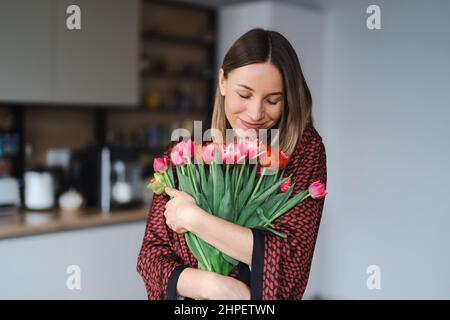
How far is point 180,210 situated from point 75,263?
180 cm

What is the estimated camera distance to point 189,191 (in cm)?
106

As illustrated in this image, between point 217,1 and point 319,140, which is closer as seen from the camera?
point 319,140

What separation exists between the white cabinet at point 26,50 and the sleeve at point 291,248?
6.86 feet

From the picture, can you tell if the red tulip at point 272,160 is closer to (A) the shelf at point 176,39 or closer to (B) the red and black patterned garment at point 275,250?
(B) the red and black patterned garment at point 275,250

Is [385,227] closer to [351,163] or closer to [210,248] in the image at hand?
[351,163]

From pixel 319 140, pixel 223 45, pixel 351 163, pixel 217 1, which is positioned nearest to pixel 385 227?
pixel 351 163

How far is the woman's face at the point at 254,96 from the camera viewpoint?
3.42 feet

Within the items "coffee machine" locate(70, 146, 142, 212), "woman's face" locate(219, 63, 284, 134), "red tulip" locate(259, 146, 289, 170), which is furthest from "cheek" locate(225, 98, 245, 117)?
"coffee machine" locate(70, 146, 142, 212)

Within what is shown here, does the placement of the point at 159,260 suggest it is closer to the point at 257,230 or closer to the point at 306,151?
the point at 257,230

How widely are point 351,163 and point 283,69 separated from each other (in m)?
2.68

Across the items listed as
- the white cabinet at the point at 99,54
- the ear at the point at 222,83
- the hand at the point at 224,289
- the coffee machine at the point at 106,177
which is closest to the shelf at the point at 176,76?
the white cabinet at the point at 99,54

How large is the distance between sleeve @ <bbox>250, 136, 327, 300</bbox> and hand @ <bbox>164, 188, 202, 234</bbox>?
0.40 feet

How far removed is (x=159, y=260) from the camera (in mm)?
1114

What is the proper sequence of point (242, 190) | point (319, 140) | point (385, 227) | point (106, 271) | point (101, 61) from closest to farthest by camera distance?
point (242, 190)
point (319, 140)
point (106, 271)
point (101, 61)
point (385, 227)
